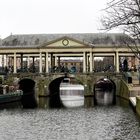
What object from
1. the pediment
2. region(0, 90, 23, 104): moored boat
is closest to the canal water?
region(0, 90, 23, 104): moored boat

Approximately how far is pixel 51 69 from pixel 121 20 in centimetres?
5447

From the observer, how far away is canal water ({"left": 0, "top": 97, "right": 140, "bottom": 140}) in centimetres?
3222

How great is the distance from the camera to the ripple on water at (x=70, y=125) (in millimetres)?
32250

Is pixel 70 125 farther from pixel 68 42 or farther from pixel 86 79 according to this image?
pixel 68 42

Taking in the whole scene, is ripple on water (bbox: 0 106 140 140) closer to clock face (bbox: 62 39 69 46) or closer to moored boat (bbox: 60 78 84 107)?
moored boat (bbox: 60 78 84 107)

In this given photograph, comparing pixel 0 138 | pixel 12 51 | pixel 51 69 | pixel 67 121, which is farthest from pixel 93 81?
pixel 0 138

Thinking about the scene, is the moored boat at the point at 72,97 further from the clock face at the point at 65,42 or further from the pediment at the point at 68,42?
the clock face at the point at 65,42

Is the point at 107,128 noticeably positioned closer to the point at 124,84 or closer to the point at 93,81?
the point at 124,84

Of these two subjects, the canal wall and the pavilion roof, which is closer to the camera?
the canal wall

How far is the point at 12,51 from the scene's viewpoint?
7800cm

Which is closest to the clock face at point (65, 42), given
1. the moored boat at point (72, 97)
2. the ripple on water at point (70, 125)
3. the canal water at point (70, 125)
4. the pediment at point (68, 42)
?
the pediment at point (68, 42)

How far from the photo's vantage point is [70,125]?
37.7m

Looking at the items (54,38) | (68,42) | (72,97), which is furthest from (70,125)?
(54,38)

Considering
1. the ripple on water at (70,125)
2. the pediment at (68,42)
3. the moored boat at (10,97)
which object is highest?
the pediment at (68,42)
